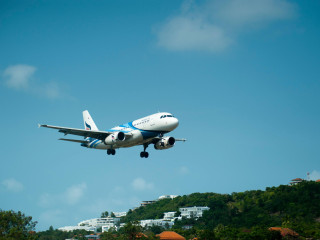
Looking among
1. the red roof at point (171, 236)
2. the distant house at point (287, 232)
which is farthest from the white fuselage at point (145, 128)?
the red roof at point (171, 236)

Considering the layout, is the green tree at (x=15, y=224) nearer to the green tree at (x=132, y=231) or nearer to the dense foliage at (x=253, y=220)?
the dense foliage at (x=253, y=220)

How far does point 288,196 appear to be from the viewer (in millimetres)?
175750

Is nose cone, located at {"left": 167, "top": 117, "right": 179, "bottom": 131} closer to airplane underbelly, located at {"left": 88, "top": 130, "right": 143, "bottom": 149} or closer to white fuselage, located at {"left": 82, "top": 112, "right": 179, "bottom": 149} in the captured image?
white fuselage, located at {"left": 82, "top": 112, "right": 179, "bottom": 149}

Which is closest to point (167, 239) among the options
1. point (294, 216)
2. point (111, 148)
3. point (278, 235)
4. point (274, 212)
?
point (278, 235)

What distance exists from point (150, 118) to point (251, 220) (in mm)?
107145

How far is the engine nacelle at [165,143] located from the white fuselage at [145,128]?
1924 mm

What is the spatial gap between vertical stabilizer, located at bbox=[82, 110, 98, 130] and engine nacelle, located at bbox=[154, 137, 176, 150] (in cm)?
1801

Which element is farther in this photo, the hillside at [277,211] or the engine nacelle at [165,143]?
the hillside at [277,211]

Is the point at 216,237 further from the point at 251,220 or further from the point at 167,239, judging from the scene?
the point at 251,220

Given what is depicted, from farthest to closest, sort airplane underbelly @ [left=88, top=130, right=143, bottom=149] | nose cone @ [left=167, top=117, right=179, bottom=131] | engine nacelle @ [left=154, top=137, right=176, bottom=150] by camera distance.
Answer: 1. engine nacelle @ [left=154, top=137, right=176, bottom=150]
2. airplane underbelly @ [left=88, top=130, right=143, bottom=149]
3. nose cone @ [left=167, top=117, right=179, bottom=131]

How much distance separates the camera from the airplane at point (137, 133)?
66812 mm

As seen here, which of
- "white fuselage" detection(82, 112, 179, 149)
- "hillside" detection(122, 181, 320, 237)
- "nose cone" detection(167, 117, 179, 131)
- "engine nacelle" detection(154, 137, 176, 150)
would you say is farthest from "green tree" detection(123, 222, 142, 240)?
"hillside" detection(122, 181, 320, 237)

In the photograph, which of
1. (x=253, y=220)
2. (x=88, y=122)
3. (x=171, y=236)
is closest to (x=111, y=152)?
(x=88, y=122)

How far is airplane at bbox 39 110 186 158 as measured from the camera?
66.8 metres
